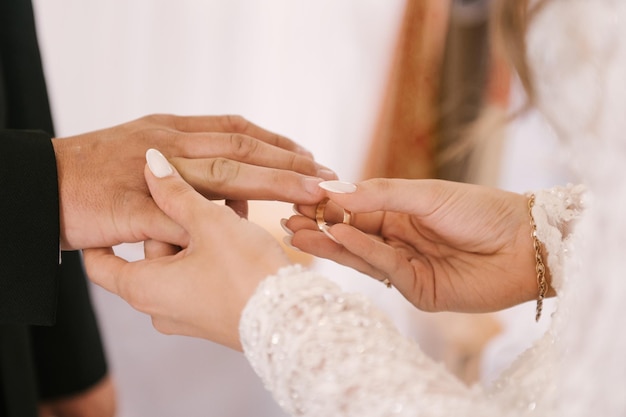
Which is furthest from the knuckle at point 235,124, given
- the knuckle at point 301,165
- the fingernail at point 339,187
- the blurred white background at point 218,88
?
the blurred white background at point 218,88

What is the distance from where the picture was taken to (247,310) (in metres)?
0.51

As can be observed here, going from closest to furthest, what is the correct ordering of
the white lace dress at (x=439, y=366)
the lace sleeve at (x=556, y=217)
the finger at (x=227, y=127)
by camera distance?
the white lace dress at (x=439, y=366)
the lace sleeve at (x=556, y=217)
the finger at (x=227, y=127)

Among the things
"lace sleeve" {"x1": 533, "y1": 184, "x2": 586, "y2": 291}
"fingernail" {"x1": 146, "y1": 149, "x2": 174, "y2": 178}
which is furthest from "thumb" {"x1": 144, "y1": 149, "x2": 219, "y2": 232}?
"lace sleeve" {"x1": 533, "y1": 184, "x2": 586, "y2": 291}

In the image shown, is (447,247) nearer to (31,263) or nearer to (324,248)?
(324,248)

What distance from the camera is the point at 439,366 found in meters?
0.52

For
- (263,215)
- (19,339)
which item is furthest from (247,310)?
(263,215)

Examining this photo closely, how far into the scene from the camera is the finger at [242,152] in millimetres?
798

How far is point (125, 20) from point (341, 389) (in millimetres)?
1601

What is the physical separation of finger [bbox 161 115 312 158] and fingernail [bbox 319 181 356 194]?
0.17 meters

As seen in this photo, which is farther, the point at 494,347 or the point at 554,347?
the point at 494,347

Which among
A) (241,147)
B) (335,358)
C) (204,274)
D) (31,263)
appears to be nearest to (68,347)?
(31,263)

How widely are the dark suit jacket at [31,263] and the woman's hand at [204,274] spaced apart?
0.11 metres

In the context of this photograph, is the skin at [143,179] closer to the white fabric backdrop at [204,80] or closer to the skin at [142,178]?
the skin at [142,178]

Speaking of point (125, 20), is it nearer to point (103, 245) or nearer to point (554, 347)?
point (103, 245)
